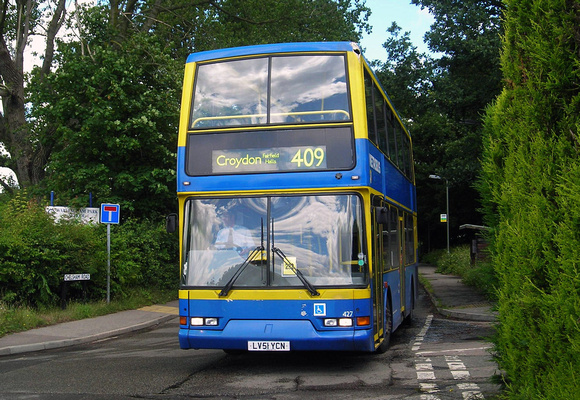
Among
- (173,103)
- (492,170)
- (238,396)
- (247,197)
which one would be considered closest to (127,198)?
(173,103)

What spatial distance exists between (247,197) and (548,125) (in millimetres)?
4769

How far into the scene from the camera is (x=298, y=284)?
8.94 m

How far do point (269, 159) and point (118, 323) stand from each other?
8.45 m

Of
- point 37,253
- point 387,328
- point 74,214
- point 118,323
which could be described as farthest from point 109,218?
point 387,328

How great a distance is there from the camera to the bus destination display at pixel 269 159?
30.3 feet

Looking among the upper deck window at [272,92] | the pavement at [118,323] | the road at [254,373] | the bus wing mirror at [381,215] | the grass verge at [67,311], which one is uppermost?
the upper deck window at [272,92]

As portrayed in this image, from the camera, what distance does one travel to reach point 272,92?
9578mm

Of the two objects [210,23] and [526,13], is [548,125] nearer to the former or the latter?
[526,13]

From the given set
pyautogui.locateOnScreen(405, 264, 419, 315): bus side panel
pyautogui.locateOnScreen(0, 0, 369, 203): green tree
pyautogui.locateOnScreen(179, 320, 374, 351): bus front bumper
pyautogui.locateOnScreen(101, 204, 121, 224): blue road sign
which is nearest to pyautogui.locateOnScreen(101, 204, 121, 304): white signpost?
pyautogui.locateOnScreen(101, 204, 121, 224): blue road sign

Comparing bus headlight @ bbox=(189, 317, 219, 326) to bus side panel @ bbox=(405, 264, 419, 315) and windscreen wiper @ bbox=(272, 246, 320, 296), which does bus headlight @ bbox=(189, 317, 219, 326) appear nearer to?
windscreen wiper @ bbox=(272, 246, 320, 296)

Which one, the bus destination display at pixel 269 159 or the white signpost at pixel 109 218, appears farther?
the white signpost at pixel 109 218

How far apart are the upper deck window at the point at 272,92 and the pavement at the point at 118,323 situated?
4003mm

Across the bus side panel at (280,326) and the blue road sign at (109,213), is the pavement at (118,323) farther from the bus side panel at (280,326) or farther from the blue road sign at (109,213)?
the bus side panel at (280,326)

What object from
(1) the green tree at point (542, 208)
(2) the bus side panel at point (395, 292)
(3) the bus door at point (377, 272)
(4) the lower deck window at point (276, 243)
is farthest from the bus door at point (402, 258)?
(1) the green tree at point (542, 208)
